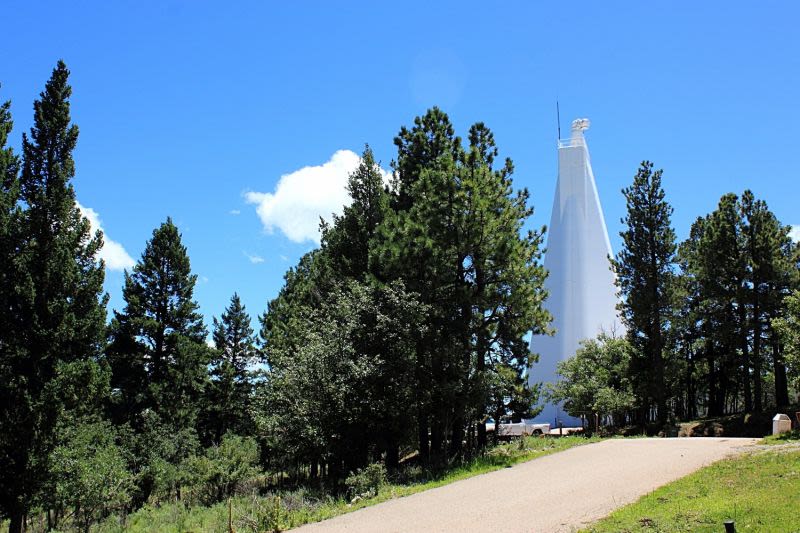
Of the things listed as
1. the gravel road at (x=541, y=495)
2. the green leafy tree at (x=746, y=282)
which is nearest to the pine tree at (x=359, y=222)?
the gravel road at (x=541, y=495)

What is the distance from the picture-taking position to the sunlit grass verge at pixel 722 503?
7.54 metres

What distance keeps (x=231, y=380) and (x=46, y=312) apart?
2532 centimetres

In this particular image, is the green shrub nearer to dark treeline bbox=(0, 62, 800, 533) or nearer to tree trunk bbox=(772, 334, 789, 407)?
dark treeline bbox=(0, 62, 800, 533)

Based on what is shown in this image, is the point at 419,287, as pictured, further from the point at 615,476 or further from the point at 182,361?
the point at 182,361

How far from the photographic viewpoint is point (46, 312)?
17938mm

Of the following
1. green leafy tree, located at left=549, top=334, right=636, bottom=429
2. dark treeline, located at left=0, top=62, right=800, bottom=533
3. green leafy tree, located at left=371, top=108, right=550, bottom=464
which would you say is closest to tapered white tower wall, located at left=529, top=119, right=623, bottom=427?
green leafy tree, located at left=549, top=334, right=636, bottom=429

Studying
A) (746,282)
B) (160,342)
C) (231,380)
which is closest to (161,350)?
(160,342)

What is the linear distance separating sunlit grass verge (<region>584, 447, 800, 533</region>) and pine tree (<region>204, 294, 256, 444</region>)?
32727 mm

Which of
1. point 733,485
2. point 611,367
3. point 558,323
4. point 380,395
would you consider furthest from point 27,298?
point 558,323

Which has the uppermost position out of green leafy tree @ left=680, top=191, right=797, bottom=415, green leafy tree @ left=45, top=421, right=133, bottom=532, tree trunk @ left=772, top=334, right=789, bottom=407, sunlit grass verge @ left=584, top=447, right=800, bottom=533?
green leafy tree @ left=680, top=191, right=797, bottom=415

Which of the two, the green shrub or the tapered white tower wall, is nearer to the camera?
the green shrub

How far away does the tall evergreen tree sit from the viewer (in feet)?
91.4

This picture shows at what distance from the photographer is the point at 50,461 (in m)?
17.0

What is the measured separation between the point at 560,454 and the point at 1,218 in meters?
17.9
